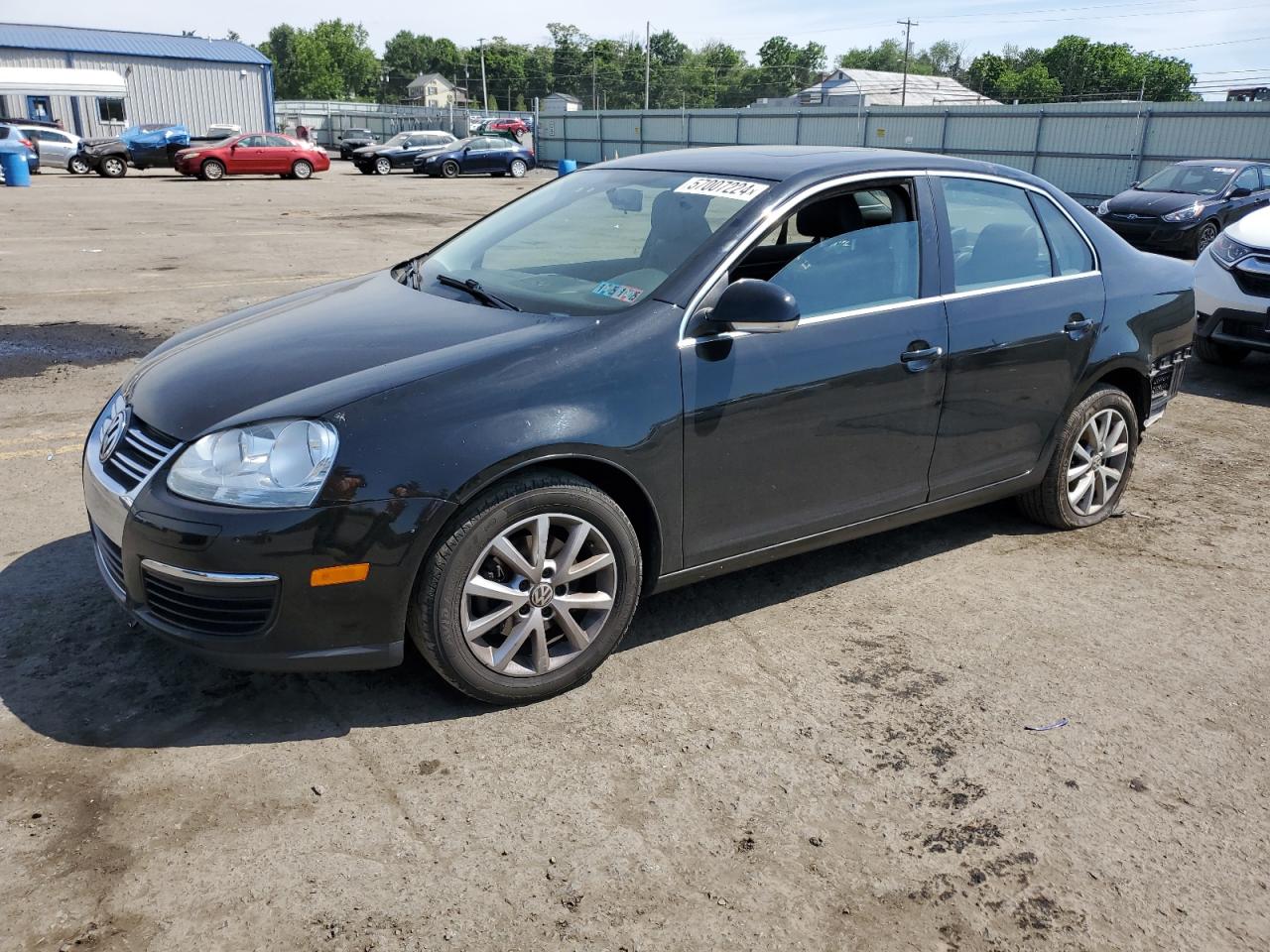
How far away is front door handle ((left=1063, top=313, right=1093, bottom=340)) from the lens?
4480 mm

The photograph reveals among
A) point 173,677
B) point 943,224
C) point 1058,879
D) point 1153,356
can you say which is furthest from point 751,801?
point 1153,356

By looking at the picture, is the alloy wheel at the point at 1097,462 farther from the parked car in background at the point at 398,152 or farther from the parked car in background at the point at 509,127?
the parked car in background at the point at 509,127

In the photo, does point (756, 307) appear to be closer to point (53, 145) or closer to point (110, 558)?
point (110, 558)

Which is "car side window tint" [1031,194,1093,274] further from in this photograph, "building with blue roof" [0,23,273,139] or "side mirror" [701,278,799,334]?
"building with blue roof" [0,23,273,139]

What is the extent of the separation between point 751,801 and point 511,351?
Result: 150 centimetres

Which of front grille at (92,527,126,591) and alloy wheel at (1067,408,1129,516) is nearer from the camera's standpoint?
front grille at (92,527,126,591)

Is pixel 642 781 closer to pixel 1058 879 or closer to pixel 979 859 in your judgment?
pixel 979 859

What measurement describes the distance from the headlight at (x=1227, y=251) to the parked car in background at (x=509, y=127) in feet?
137

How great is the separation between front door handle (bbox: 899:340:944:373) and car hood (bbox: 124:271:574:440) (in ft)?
4.35

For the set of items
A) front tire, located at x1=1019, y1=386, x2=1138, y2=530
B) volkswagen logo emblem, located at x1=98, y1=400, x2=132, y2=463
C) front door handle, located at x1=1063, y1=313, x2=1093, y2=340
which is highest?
front door handle, located at x1=1063, y1=313, x2=1093, y2=340

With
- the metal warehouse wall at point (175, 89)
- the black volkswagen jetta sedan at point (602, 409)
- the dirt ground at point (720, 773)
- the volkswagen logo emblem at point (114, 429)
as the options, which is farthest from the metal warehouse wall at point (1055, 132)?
the metal warehouse wall at point (175, 89)

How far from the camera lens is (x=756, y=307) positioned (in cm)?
334

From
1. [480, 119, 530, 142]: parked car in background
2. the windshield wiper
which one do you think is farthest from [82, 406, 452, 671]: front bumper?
[480, 119, 530, 142]: parked car in background

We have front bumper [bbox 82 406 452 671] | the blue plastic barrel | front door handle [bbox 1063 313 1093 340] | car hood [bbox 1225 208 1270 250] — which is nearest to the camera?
front bumper [bbox 82 406 452 671]
